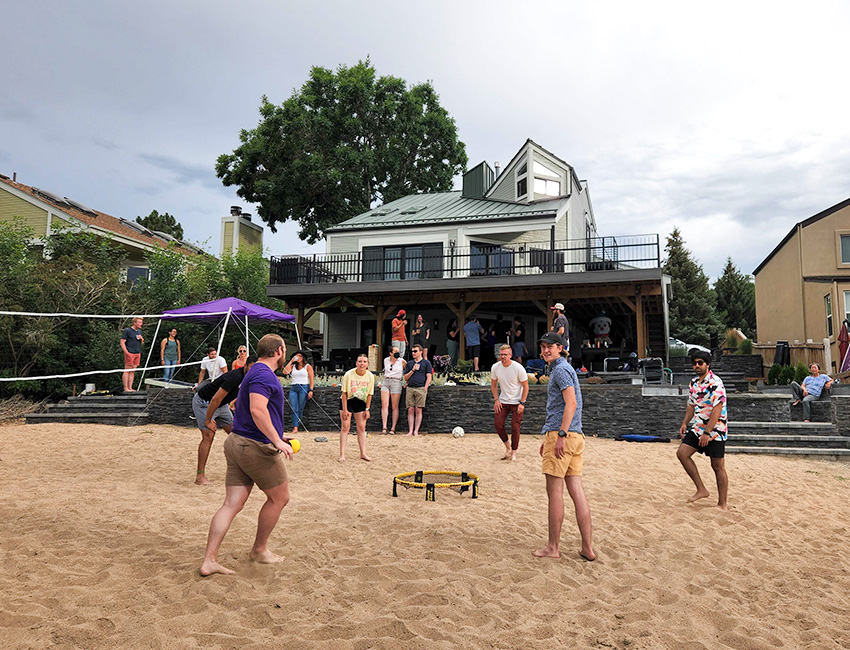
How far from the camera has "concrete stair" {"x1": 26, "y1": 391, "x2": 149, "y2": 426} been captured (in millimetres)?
14281

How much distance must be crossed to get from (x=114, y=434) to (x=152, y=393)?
2.44 meters

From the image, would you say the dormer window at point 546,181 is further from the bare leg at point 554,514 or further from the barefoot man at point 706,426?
the bare leg at point 554,514

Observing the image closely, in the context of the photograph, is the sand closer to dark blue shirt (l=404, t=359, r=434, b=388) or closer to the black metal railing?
dark blue shirt (l=404, t=359, r=434, b=388)

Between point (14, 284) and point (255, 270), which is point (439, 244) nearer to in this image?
point (255, 270)

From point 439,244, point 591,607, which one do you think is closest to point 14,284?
point 439,244

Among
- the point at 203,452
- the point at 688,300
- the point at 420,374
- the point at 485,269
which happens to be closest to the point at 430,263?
the point at 485,269

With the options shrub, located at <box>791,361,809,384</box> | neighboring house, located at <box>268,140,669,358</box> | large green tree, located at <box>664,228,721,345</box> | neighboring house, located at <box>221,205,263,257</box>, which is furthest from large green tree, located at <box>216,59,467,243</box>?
shrub, located at <box>791,361,809,384</box>

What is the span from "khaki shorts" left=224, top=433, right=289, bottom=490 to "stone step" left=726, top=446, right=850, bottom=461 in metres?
9.14

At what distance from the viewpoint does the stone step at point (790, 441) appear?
11.0 meters

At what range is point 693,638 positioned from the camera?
12.0 feet

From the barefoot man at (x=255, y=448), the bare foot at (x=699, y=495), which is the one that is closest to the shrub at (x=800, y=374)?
the bare foot at (x=699, y=495)

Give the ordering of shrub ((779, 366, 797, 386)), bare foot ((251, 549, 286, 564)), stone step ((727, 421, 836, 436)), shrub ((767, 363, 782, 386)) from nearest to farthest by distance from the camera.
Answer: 1. bare foot ((251, 549, 286, 564))
2. stone step ((727, 421, 836, 436))
3. shrub ((779, 366, 797, 386))
4. shrub ((767, 363, 782, 386))

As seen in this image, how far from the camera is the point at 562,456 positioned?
4.86 meters

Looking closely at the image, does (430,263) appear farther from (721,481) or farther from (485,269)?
(721,481)
